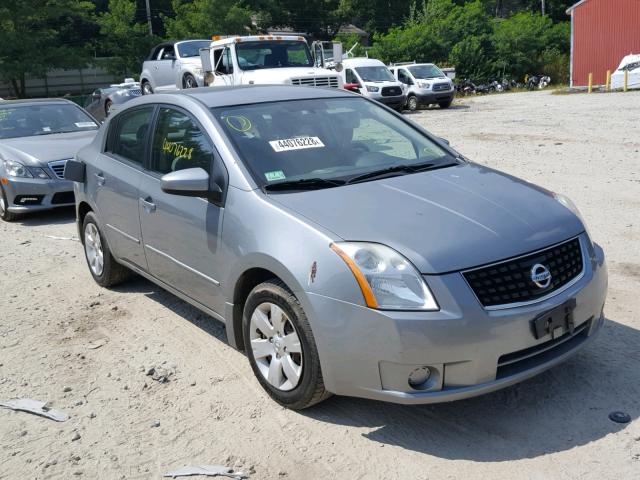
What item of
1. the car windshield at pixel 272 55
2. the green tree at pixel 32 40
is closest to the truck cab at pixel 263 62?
the car windshield at pixel 272 55

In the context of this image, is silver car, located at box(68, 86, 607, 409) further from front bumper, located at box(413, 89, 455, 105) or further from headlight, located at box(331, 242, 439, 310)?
front bumper, located at box(413, 89, 455, 105)

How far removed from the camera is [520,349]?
10.8 feet

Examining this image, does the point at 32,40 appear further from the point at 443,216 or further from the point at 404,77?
the point at 443,216

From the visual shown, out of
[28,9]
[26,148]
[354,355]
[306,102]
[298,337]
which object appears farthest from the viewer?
[28,9]

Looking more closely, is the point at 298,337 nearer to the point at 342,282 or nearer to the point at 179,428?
the point at 342,282

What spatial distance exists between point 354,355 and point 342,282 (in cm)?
35

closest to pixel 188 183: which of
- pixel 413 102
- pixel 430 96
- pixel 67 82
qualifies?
pixel 413 102

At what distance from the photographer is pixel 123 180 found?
5223 millimetres

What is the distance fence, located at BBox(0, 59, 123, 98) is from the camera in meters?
46.4

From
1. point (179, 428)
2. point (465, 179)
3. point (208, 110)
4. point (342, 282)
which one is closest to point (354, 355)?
point (342, 282)

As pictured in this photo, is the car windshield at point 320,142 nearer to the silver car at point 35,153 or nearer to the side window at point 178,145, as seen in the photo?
the side window at point 178,145

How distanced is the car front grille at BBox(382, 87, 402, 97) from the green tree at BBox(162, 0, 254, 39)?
21685 mm

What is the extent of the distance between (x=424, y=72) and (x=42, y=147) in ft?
70.2

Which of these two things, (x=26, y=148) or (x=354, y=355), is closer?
(x=354, y=355)
